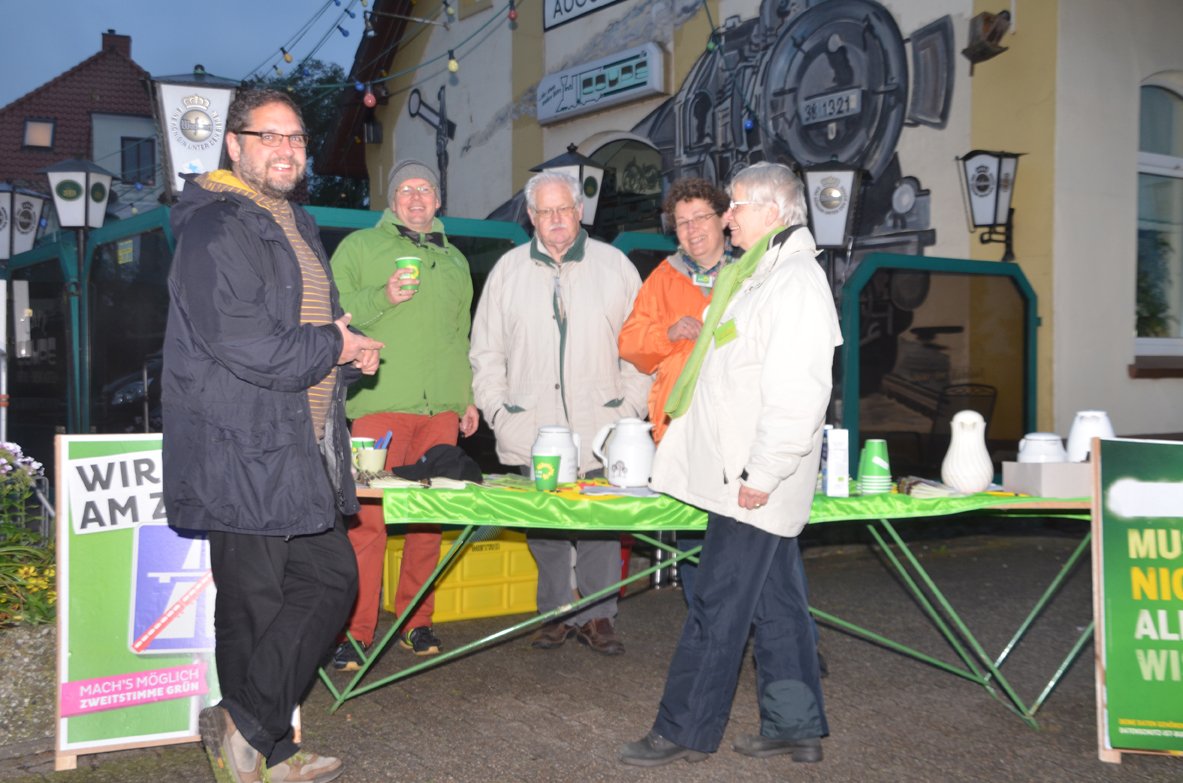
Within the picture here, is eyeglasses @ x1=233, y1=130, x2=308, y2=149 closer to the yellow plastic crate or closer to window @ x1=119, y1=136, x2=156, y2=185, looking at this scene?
the yellow plastic crate

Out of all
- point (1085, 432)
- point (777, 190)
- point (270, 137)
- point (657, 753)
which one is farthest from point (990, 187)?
point (270, 137)

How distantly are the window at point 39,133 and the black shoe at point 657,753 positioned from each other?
4117 centimetres

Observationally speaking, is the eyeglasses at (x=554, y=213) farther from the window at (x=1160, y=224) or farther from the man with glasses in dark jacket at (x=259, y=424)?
the window at (x=1160, y=224)

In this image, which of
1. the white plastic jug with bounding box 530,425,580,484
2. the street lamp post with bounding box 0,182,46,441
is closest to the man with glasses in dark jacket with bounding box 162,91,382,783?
the white plastic jug with bounding box 530,425,580,484

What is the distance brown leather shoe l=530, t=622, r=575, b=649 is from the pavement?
0.15 ft

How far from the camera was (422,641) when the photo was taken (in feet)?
16.4

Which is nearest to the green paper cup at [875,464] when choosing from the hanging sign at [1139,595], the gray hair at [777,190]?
the hanging sign at [1139,595]

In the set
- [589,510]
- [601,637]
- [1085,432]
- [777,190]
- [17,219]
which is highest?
[17,219]

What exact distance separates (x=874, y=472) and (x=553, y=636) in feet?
5.74

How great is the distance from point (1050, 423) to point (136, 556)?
25.9 feet

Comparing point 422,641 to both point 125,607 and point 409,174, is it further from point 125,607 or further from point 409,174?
point 409,174

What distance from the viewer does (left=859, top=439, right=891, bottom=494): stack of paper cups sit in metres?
4.14

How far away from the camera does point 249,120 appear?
312 centimetres

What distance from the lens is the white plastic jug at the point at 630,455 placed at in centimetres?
413
